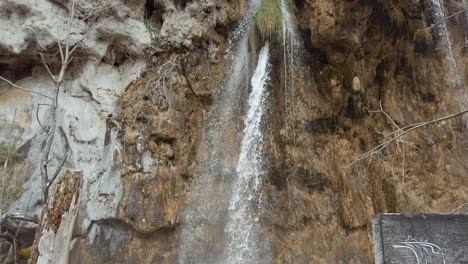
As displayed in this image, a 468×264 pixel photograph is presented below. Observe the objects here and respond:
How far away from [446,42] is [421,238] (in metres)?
8.10

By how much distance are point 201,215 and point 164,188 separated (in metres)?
0.93

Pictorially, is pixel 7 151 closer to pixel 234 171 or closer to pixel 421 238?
pixel 234 171

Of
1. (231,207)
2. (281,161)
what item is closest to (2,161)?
(231,207)

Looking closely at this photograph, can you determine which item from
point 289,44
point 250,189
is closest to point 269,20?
point 289,44

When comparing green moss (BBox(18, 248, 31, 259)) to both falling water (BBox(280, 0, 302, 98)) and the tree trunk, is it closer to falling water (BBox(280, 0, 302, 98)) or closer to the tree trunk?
the tree trunk

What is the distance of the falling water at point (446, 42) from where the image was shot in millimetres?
9328

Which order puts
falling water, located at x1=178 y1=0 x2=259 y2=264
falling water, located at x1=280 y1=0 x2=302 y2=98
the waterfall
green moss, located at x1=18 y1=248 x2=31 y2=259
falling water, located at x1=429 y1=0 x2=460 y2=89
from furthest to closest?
falling water, located at x1=429 y1=0 x2=460 y2=89, falling water, located at x1=280 y1=0 x2=302 y2=98, falling water, located at x1=178 y1=0 x2=259 y2=264, the waterfall, green moss, located at x1=18 y1=248 x2=31 y2=259

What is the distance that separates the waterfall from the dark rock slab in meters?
4.11

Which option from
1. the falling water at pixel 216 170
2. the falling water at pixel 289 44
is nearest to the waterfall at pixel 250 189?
the falling water at pixel 216 170

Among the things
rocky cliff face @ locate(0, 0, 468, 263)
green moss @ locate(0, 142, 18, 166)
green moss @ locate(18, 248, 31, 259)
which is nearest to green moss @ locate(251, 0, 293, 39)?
rocky cliff face @ locate(0, 0, 468, 263)

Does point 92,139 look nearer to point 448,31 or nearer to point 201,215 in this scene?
point 201,215

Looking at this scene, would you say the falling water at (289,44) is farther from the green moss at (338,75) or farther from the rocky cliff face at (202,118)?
the green moss at (338,75)

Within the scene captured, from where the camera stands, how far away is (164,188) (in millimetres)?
Result: 7129

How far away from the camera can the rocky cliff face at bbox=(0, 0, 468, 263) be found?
710cm
